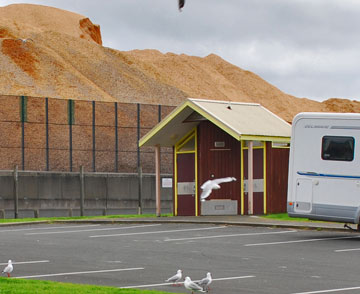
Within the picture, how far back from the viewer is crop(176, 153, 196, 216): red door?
30.9 m

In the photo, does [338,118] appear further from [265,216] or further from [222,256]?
[265,216]

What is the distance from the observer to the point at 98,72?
88.9 meters

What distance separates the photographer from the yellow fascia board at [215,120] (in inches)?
1116

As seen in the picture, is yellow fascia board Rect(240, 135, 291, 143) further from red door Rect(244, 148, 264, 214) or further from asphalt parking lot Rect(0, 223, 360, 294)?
asphalt parking lot Rect(0, 223, 360, 294)

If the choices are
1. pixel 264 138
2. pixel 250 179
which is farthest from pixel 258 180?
pixel 264 138

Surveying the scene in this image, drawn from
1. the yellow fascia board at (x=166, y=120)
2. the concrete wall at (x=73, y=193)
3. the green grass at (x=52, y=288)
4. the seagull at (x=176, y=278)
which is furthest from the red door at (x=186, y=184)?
the seagull at (x=176, y=278)

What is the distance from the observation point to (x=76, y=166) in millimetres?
53375

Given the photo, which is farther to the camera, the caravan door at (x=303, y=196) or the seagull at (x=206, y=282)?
the caravan door at (x=303, y=196)

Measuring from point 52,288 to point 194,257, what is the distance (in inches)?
217

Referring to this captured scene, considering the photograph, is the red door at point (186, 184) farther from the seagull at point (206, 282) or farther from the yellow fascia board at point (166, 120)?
the seagull at point (206, 282)

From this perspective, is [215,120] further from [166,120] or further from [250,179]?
[250,179]

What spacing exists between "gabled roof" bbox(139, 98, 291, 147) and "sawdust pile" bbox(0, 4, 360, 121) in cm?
4495

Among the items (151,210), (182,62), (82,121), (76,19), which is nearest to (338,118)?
(151,210)

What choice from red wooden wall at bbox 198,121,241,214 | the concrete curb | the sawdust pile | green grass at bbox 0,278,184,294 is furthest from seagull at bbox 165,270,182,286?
the sawdust pile
